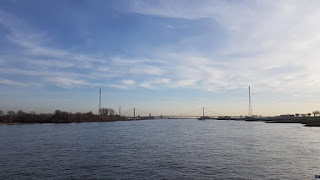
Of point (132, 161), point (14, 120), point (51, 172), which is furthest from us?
point (14, 120)

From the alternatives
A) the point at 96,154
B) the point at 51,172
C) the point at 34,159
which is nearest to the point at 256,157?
the point at 96,154

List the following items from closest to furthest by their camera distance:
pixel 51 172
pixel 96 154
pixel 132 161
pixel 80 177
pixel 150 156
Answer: pixel 80 177 < pixel 51 172 < pixel 132 161 < pixel 150 156 < pixel 96 154

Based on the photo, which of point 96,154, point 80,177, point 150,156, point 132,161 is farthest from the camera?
point 96,154

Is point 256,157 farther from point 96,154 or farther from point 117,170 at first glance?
point 96,154

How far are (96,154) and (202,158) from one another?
14.3 metres

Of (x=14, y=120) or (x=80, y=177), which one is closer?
(x=80, y=177)

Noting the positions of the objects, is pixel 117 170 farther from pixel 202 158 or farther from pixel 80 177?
pixel 202 158

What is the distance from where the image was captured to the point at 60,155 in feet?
124

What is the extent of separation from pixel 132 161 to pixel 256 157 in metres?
14.9

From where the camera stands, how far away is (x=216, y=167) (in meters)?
28.9

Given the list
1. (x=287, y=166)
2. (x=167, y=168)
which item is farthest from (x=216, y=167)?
(x=287, y=166)

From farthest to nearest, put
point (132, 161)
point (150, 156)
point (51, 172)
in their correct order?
point (150, 156) → point (132, 161) → point (51, 172)

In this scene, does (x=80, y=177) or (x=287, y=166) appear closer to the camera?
(x=80, y=177)

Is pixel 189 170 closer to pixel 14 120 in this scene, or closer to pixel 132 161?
pixel 132 161
